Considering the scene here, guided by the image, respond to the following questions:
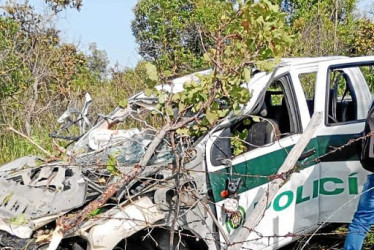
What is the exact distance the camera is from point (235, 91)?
418cm

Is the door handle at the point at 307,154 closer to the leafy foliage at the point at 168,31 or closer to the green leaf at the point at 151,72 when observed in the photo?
the green leaf at the point at 151,72

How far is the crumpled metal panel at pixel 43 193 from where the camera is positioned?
13.1 ft

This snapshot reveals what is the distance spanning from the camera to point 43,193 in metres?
4.11

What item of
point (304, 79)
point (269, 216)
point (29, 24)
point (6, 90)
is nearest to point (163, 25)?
point (29, 24)

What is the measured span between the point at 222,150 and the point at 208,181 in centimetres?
26

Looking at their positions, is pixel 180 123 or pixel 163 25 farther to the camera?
pixel 163 25

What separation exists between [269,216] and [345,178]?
758 millimetres

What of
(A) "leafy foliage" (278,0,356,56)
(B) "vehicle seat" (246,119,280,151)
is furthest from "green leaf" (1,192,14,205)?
(A) "leafy foliage" (278,0,356,56)

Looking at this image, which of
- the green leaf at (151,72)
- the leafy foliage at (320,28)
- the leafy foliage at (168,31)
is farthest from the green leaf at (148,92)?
the leafy foliage at (320,28)

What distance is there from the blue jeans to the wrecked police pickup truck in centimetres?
16

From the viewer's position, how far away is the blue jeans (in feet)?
14.7

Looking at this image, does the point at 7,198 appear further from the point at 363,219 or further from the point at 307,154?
the point at 363,219

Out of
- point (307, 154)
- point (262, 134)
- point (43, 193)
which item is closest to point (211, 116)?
point (262, 134)

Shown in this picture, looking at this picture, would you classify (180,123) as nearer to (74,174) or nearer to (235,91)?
(235,91)
